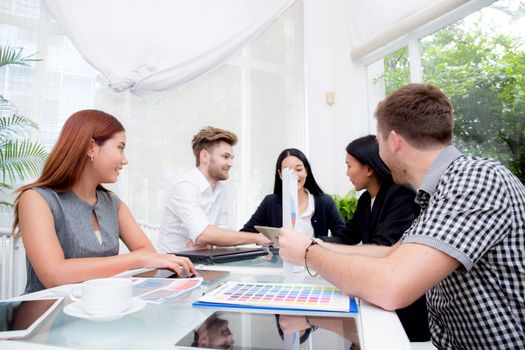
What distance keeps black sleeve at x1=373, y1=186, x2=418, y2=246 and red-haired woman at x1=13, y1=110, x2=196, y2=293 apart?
71 cm

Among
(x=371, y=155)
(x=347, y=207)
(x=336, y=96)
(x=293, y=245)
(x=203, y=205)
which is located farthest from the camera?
(x=336, y=96)

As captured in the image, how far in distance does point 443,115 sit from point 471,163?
232 mm

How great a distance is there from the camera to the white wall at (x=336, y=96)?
3.78 meters

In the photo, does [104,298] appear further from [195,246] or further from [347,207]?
[347,207]

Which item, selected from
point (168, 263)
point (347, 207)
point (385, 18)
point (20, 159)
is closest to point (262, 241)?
point (168, 263)

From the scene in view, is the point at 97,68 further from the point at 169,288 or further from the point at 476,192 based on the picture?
the point at 476,192

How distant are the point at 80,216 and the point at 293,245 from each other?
2.74 ft

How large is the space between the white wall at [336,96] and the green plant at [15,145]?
7.93ft

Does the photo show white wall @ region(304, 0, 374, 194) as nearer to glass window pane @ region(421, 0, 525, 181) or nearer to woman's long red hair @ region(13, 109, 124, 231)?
glass window pane @ region(421, 0, 525, 181)

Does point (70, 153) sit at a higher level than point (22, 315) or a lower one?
higher

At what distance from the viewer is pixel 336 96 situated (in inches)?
154

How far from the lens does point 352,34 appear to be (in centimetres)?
370

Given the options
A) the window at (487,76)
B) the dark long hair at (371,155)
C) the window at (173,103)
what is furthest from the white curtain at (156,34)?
the dark long hair at (371,155)

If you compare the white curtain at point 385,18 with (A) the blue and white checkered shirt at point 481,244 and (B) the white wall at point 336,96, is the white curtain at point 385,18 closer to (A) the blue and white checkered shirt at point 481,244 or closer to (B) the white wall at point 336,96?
(B) the white wall at point 336,96
